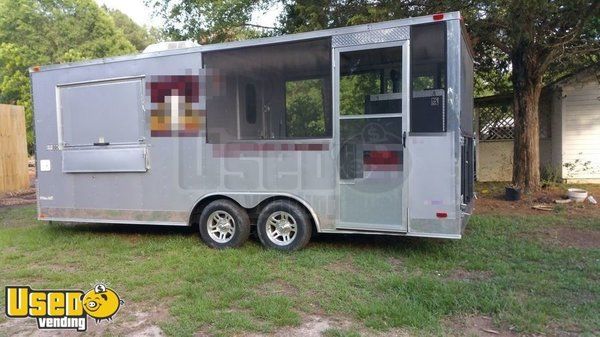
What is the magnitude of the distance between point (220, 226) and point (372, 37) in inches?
→ 120

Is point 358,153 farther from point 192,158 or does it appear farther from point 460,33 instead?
point 192,158

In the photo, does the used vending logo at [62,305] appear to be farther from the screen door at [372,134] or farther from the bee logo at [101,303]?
the screen door at [372,134]

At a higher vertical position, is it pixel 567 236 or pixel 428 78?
pixel 428 78

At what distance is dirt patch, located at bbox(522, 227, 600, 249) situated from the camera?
586 cm

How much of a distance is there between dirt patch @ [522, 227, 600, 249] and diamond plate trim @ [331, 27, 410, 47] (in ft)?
11.0

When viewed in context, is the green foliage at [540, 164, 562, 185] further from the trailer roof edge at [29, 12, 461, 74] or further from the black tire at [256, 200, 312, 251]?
the black tire at [256, 200, 312, 251]

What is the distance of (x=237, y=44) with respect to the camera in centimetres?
580

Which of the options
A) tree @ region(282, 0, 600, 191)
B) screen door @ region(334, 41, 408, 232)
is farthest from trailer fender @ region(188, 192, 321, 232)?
tree @ region(282, 0, 600, 191)

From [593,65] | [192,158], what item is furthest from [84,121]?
[593,65]

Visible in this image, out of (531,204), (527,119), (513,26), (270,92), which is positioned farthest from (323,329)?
(527,119)

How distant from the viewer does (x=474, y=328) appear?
3566 millimetres

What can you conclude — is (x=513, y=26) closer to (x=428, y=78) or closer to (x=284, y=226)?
(x=428, y=78)

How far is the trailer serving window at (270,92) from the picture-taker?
546 cm

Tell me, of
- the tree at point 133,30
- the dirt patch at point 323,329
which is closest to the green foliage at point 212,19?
the dirt patch at point 323,329
